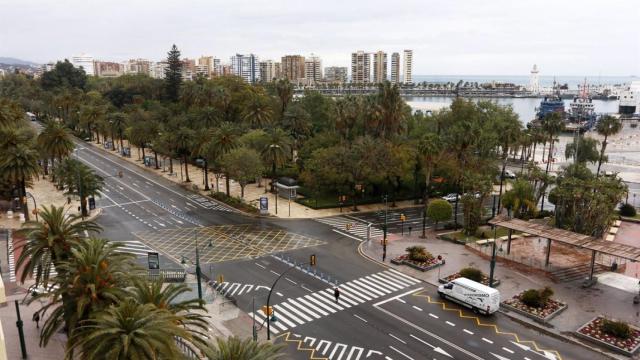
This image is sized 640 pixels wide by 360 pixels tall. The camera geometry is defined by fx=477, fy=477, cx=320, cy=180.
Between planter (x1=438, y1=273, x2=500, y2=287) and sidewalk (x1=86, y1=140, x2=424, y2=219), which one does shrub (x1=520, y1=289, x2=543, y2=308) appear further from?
sidewalk (x1=86, y1=140, x2=424, y2=219)

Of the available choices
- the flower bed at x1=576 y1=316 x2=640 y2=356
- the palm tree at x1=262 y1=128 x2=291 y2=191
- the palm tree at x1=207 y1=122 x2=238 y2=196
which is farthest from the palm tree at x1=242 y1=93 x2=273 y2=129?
the flower bed at x1=576 y1=316 x2=640 y2=356

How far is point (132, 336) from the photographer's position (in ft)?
61.8

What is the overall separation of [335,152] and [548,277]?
107 feet

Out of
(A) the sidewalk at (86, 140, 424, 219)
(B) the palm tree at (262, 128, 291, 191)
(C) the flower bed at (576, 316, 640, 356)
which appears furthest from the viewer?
(B) the palm tree at (262, 128, 291, 191)

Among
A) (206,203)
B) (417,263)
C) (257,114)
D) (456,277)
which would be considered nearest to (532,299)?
(456,277)

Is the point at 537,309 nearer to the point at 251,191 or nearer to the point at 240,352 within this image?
the point at 240,352

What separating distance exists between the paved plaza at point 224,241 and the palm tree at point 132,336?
2658 cm

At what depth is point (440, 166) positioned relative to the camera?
66.9 metres

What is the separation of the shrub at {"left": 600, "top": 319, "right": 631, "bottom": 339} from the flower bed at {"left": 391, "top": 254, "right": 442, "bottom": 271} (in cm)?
1525

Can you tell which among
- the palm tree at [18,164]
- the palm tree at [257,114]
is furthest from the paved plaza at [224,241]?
the palm tree at [257,114]

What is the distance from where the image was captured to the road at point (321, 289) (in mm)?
31359

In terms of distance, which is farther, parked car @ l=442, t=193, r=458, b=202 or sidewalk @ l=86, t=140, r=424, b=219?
parked car @ l=442, t=193, r=458, b=202

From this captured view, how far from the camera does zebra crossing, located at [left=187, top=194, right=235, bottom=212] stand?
67.3 meters

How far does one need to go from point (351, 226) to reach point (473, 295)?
24523mm
